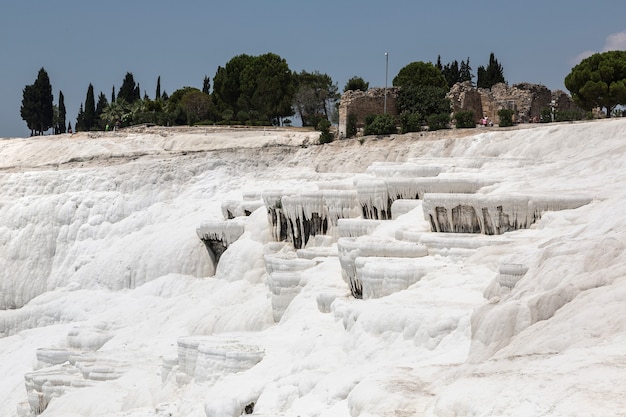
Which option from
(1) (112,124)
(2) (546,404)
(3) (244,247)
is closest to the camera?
(2) (546,404)

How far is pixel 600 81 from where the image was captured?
34375 millimetres

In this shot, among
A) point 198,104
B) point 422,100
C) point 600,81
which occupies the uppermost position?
point 198,104

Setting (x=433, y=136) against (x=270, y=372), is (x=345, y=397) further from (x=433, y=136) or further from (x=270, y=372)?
(x=433, y=136)

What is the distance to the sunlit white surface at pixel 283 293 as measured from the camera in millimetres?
10125

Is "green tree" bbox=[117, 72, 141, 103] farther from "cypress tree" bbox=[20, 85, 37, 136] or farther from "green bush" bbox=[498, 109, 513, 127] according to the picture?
"green bush" bbox=[498, 109, 513, 127]

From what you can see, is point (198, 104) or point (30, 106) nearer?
point (198, 104)

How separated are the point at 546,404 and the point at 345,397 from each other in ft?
11.8

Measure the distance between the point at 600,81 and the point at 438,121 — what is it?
689 cm

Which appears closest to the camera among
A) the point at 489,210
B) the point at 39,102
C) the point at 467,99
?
the point at 489,210

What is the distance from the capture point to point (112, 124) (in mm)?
51656

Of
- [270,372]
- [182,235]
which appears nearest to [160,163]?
[182,235]

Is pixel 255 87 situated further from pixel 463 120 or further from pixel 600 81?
pixel 463 120

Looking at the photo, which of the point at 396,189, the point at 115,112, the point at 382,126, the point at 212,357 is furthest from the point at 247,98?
the point at 212,357

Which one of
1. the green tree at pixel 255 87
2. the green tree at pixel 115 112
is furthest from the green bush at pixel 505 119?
the green tree at pixel 115 112
